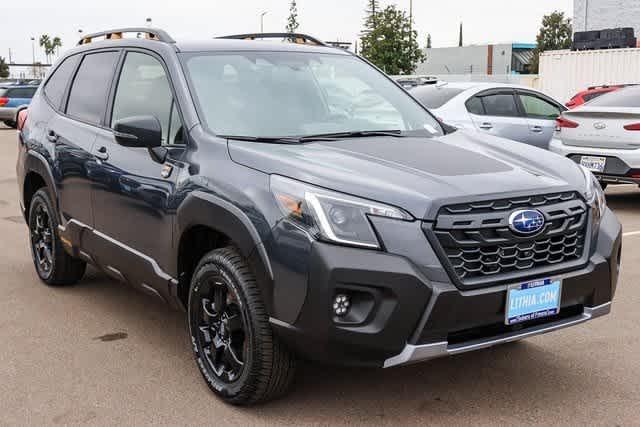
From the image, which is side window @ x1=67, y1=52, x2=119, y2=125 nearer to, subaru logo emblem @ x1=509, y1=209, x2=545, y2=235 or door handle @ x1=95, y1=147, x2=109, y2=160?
door handle @ x1=95, y1=147, x2=109, y2=160

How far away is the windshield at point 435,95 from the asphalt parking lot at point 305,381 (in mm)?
6103

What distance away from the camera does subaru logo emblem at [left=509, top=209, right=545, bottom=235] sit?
10.9 ft

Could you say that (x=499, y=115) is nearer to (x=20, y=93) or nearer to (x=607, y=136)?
(x=607, y=136)

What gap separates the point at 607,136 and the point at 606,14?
122 ft

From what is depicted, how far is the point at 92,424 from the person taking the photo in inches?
141

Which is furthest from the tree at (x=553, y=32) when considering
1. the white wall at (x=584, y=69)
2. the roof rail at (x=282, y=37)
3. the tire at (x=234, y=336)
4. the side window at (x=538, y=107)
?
the tire at (x=234, y=336)

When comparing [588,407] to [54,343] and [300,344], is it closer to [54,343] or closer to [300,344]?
[300,344]

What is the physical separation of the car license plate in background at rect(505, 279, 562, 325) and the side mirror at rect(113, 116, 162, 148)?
1884mm

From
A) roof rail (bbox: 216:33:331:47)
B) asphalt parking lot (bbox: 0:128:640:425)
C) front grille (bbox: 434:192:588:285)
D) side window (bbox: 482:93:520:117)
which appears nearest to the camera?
front grille (bbox: 434:192:588:285)

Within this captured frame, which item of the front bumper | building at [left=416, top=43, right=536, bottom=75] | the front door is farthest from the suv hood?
building at [left=416, top=43, right=536, bottom=75]

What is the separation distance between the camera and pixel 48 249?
5.89m

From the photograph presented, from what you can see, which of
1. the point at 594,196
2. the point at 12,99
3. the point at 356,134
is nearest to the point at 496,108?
the point at 356,134

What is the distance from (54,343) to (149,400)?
1136 millimetres

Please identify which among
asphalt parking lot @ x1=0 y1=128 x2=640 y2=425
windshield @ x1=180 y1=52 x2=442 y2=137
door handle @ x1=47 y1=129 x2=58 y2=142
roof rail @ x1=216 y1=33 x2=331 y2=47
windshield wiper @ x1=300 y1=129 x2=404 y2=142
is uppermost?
roof rail @ x1=216 y1=33 x2=331 y2=47
